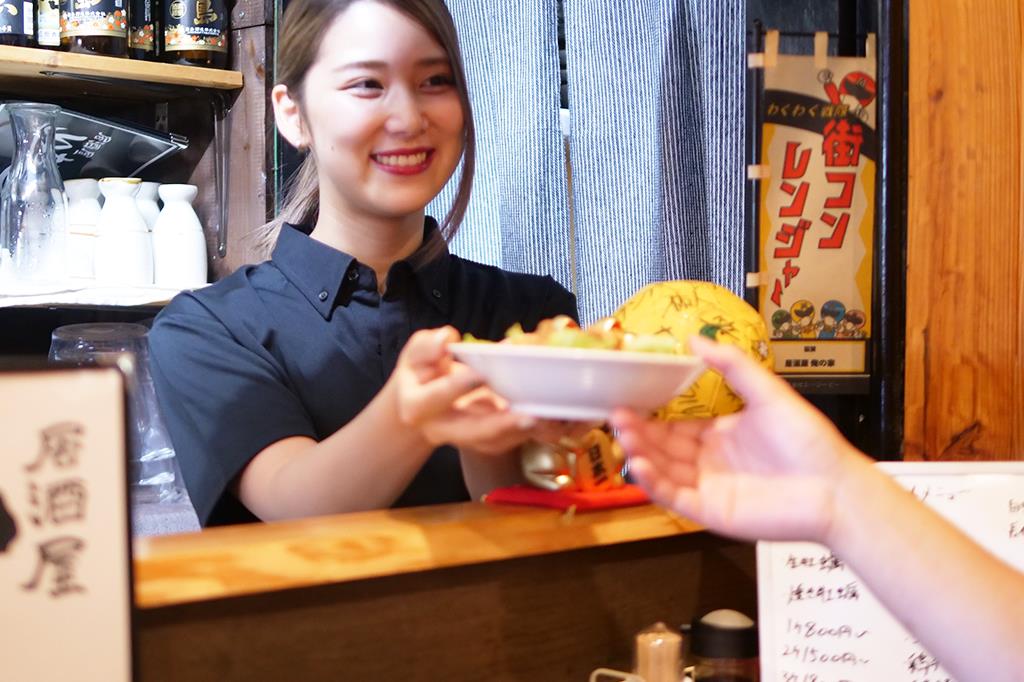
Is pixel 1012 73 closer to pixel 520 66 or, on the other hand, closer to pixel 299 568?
pixel 520 66

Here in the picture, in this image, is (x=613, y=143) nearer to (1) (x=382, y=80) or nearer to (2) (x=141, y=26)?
(1) (x=382, y=80)

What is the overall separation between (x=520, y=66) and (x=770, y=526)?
5.91ft

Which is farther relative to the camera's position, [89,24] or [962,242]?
[89,24]

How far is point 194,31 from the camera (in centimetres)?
258

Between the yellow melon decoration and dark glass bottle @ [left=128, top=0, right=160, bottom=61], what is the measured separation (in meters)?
1.66

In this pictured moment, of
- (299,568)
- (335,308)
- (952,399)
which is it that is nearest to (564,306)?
(335,308)

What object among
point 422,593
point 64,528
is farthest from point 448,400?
point 64,528

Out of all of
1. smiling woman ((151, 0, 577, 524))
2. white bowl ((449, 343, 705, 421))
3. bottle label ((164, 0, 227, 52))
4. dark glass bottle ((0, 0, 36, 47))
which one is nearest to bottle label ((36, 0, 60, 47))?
dark glass bottle ((0, 0, 36, 47))

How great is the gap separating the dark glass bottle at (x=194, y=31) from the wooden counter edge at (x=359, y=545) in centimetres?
171

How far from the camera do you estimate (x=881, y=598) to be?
95 cm

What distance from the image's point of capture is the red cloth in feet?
4.07

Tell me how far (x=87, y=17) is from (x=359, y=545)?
1.83 m

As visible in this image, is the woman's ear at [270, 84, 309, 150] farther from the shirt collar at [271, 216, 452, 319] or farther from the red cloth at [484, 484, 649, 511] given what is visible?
the red cloth at [484, 484, 649, 511]

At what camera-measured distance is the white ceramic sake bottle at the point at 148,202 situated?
256 centimetres
